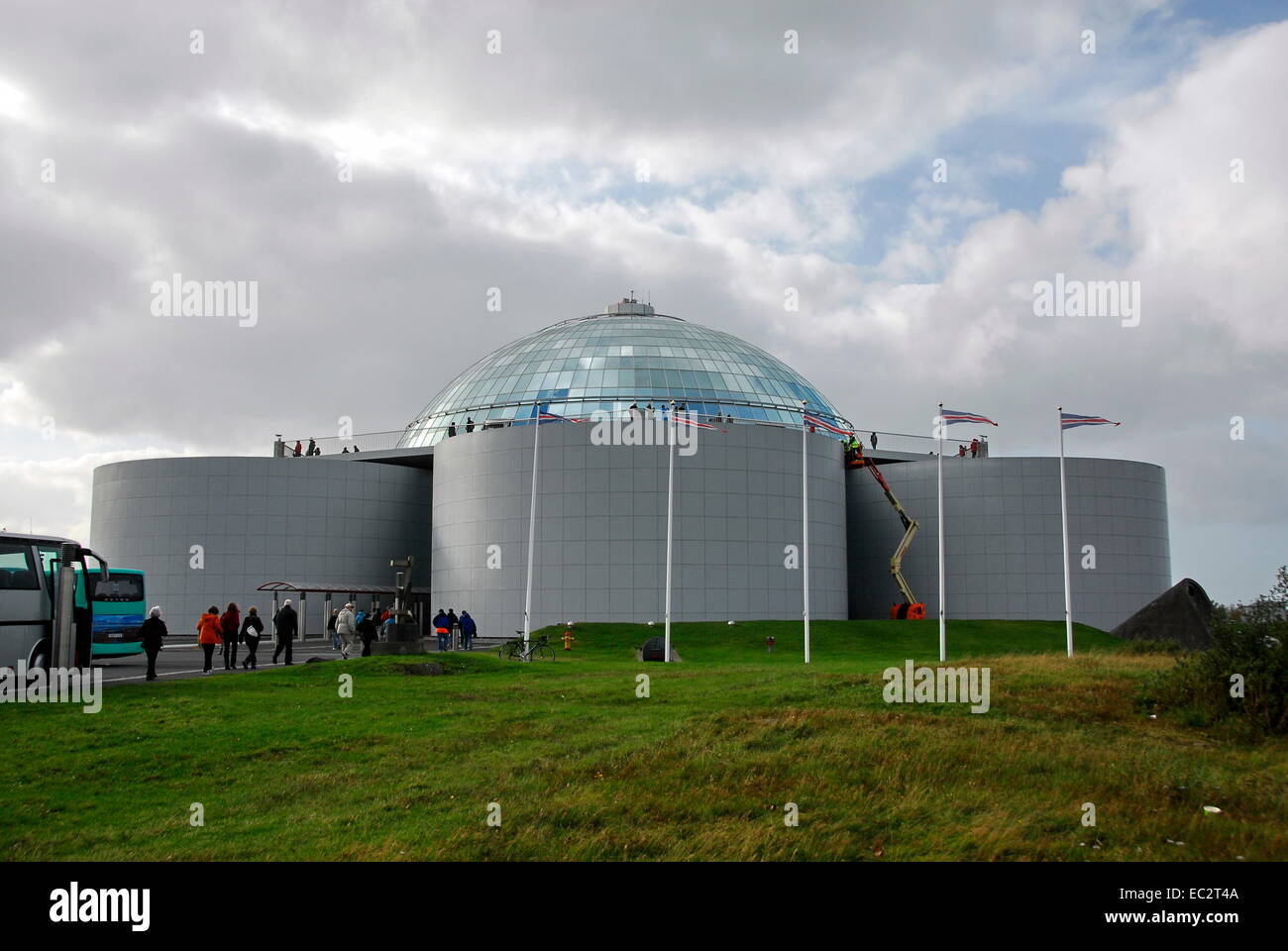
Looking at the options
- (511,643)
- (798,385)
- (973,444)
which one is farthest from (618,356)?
(511,643)

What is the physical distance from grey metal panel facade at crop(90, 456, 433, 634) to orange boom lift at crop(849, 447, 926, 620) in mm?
25989

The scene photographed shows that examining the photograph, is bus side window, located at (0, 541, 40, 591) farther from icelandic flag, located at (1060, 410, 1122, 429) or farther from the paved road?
icelandic flag, located at (1060, 410, 1122, 429)

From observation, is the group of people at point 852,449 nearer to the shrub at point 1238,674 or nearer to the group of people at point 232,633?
the group of people at point 232,633

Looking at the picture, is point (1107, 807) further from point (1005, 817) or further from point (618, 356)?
point (618, 356)

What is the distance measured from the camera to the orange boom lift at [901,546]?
54.7 m

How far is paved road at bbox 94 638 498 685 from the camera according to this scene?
25.8 meters

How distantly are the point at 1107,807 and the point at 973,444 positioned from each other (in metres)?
58.6

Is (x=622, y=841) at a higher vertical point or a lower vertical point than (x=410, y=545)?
lower

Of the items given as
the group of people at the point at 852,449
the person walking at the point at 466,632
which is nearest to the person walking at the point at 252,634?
the person walking at the point at 466,632

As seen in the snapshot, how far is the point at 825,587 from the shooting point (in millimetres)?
55406

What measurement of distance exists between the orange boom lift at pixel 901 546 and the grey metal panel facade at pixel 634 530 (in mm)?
4556

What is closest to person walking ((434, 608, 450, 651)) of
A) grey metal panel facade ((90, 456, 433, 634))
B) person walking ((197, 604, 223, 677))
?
person walking ((197, 604, 223, 677))

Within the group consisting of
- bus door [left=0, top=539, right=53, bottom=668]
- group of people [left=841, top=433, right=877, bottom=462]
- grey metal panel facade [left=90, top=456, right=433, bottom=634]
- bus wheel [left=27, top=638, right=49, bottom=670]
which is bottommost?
bus wheel [left=27, top=638, right=49, bottom=670]
